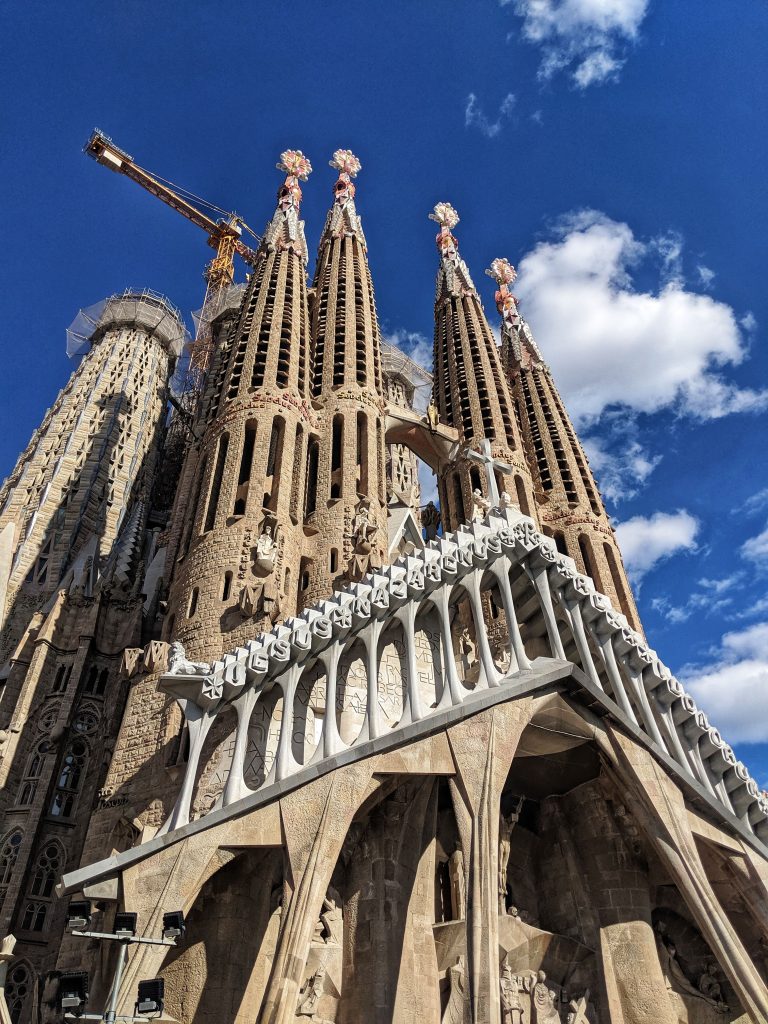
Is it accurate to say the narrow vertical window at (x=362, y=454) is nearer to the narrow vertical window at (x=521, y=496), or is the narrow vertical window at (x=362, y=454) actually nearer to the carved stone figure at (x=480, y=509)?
the carved stone figure at (x=480, y=509)

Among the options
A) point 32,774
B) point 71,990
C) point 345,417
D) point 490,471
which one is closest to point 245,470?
point 345,417

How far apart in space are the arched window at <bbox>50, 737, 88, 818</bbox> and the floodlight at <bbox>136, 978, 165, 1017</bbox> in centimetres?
1236

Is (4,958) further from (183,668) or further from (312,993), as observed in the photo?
(183,668)

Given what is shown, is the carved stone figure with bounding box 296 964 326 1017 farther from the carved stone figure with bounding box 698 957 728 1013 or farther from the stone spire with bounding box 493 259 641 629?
the stone spire with bounding box 493 259 641 629

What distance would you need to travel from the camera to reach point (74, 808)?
19.3 metres

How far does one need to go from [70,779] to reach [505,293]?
104 ft

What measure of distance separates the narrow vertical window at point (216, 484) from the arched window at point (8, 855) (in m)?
7.88

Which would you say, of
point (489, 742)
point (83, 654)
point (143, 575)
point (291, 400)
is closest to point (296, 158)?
point (291, 400)

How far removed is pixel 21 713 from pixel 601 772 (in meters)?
13.6

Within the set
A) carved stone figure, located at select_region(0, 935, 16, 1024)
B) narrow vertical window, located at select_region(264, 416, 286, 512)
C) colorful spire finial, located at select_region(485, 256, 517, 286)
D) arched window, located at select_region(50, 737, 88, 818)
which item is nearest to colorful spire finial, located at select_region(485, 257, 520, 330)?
colorful spire finial, located at select_region(485, 256, 517, 286)

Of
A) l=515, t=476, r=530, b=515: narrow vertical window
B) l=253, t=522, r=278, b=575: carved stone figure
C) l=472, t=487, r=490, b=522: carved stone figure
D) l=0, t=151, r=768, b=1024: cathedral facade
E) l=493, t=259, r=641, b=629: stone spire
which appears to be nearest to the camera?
l=0, t=151, r=768, b=1024: cathedral facade

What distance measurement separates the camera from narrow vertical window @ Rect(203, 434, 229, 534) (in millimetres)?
19234

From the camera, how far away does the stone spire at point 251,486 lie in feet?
55.9

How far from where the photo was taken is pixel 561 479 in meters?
30.1
